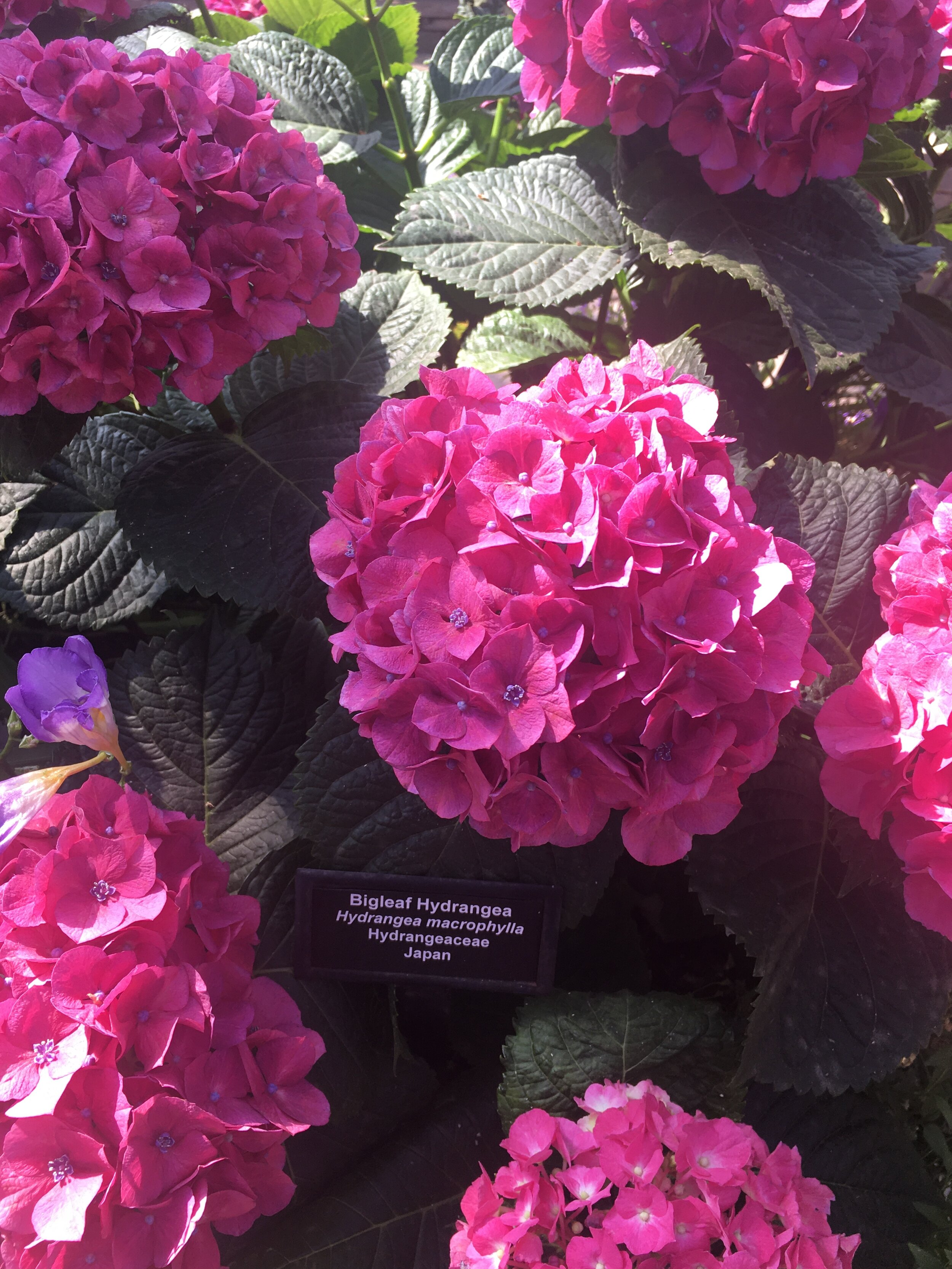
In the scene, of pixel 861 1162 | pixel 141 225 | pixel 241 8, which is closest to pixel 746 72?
pixel 141 225

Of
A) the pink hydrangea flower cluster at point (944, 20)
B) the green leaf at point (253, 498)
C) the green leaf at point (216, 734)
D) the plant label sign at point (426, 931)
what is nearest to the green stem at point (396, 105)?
the green leaf at point (253, 498)

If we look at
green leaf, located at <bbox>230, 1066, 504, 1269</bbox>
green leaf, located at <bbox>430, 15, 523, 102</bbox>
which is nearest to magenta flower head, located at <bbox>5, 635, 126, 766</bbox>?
green leaf, located at <bbox>230, 1066, 504, 1269</bbox>

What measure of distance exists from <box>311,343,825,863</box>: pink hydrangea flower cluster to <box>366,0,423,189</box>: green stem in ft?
3.18

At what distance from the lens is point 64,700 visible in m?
0.75

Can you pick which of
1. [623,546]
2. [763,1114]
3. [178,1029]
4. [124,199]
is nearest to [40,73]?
[124,199]

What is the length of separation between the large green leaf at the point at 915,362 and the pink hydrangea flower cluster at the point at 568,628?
54 cm

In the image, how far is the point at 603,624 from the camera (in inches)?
22.4

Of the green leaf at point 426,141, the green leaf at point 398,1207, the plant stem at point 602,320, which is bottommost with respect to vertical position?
the green leaf at point 398,1207

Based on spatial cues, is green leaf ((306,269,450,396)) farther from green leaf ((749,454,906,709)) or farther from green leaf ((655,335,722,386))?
green leaf ((749,454,906,709))

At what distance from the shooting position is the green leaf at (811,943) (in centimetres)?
71

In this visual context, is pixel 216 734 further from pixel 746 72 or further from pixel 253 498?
pixel 746 72

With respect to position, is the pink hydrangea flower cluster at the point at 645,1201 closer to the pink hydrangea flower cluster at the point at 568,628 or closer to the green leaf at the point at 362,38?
the pink hydrangea flower cluster at the point at 568,628

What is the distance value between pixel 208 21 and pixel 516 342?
88 cm

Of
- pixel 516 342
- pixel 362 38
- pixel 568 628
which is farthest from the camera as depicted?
pixel 362 38
